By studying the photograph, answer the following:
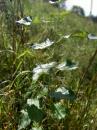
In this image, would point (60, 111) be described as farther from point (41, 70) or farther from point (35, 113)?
point (41, 70)

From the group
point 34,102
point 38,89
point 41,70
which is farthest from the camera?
point 38,89

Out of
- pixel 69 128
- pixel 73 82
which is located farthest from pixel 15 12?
pixel 69 128

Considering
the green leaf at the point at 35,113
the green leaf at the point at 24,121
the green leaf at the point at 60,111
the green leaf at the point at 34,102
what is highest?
the green leaf at the point at 34,102

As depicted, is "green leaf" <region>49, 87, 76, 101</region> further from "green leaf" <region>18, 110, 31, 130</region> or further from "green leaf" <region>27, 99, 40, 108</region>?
"green leaf" <region>18, 110, 31, 130</region>

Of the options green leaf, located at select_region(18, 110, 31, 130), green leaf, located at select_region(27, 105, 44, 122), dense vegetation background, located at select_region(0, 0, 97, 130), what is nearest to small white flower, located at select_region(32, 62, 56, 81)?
dense vegetation background, located at select_region(0, 0, 97, 130)

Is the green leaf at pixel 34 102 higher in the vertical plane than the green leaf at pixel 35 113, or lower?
higher

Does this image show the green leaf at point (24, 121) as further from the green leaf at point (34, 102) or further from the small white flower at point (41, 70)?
the small white flower at point (41, 70)

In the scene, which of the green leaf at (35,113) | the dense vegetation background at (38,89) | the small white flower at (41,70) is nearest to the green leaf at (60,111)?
the dense vegetation background at (38,89)

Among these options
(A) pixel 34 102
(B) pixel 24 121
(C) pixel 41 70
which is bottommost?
(B) pixel 24 121

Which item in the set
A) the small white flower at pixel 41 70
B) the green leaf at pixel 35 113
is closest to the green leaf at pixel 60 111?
the green leaf at pixel 35 113

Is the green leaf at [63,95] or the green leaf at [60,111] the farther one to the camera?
the green leaf at [60,111]

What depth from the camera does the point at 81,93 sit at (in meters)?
2.12

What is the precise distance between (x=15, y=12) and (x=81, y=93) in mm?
692

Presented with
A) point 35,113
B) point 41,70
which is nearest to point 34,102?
point 35,113
